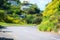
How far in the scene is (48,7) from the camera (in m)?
49.8

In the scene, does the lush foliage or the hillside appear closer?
the hillside

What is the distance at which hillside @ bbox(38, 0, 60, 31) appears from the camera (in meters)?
39.5

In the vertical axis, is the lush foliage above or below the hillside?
above

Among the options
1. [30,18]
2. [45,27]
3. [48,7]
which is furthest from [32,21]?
[45,27]

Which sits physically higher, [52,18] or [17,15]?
[17,15]

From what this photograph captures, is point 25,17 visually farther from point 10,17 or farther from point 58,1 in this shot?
point 58,1

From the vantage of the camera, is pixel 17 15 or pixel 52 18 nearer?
pixel 52 18

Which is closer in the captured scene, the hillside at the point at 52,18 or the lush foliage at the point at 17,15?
the hillside at the point at 52,18

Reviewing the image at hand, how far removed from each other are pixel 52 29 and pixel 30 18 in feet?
194

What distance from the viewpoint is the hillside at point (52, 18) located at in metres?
39.5

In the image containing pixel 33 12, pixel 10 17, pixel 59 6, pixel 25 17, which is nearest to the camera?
pixel 59 6

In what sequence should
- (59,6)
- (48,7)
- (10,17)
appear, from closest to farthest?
(59,6), (48,7), (10,17)

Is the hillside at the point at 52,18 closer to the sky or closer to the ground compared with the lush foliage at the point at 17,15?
closer to the ground

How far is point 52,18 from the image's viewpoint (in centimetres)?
4216
